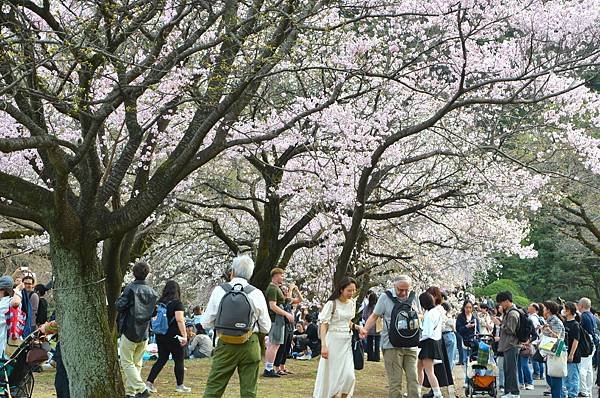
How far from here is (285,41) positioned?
31.5 ft

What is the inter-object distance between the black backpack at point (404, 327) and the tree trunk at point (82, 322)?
3.36m

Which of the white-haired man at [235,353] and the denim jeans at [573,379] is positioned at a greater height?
the denim jeans at [573,379]

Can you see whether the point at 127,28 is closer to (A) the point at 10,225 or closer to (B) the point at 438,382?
(B) the point at 438,382

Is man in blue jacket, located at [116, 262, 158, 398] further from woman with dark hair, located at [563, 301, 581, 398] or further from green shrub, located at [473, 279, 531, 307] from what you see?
green shrub, located at [473, 279, 531, 307]

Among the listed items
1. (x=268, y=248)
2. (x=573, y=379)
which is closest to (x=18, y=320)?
(x=268, y=248)

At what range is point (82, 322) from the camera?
354 inches

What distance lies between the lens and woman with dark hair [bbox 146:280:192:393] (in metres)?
10.9

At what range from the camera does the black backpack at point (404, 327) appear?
1016cm

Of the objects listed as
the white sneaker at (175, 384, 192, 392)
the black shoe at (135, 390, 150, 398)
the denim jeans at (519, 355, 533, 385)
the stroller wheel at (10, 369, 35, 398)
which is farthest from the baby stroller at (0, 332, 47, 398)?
the denim jeans at (519, 355, 533, 385)

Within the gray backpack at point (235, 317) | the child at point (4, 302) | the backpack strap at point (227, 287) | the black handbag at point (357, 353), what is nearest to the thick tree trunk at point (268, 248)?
the black handbag at point (357, 353)

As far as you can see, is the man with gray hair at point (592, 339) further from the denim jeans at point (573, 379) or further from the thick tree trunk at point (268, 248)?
the thick tree trunk at point (268, 248)

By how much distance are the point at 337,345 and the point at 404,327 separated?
2.88 feet

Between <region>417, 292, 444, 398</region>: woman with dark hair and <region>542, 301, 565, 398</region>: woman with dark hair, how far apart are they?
1.79 m

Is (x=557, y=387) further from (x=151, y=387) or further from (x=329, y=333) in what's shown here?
(x=151, y=387)
